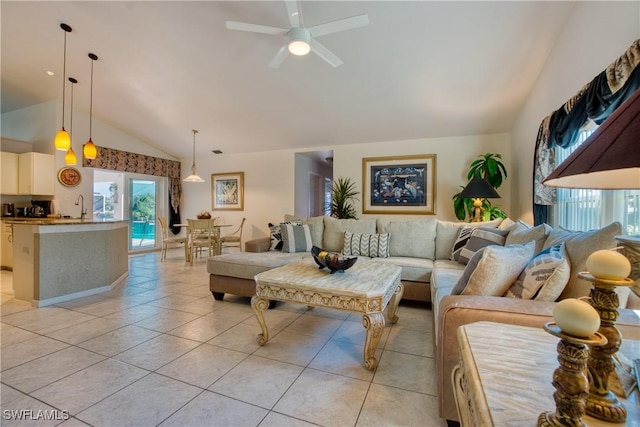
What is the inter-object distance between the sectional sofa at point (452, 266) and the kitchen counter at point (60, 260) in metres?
1.56

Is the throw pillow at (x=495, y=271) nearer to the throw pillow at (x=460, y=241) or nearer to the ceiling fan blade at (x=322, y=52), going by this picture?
the throw pillow at (x=460, y=241)

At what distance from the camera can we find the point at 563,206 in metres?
2.71

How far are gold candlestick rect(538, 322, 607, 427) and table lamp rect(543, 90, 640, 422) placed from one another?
12 cm

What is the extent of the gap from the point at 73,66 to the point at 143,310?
3.99 meters

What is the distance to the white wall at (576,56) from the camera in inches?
64.9

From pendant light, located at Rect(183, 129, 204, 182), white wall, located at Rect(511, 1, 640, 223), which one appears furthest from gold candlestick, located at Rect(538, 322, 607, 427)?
pendant light, located at Rect(183, 129, 204, 182)

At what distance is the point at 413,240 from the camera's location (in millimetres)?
3629

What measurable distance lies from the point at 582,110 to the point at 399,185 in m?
3.43

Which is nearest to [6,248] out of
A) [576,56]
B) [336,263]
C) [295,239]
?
[295,239]

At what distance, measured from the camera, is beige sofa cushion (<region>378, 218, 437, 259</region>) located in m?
3.58

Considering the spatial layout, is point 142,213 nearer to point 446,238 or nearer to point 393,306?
point 393,306

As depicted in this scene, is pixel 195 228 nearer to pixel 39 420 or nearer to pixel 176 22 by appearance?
pixel 176 22

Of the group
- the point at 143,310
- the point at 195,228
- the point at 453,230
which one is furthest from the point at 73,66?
the point at 453,230

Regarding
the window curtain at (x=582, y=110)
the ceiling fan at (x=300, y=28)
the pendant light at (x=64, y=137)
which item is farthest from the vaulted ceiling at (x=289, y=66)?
the window curtain at (x=582, y=110)
